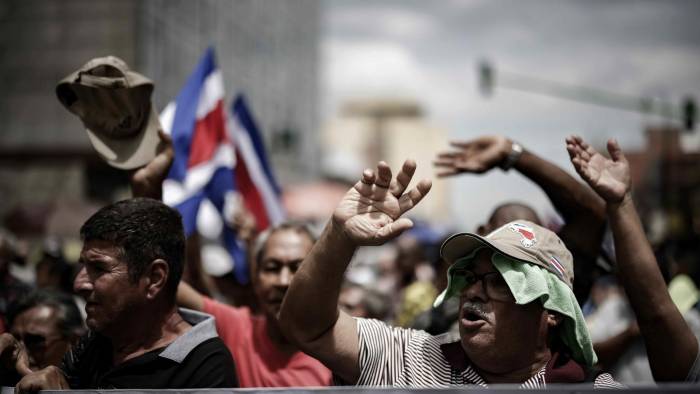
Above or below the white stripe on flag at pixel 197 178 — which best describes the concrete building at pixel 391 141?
below

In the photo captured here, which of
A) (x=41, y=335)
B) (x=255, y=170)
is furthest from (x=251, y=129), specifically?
(x=41, y=335)

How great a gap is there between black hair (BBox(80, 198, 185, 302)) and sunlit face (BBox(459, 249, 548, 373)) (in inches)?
42.0

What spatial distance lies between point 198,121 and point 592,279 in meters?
3.66

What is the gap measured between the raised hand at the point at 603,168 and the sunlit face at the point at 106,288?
1.69 m

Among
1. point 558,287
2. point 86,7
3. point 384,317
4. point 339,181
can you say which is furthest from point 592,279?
point 339,181

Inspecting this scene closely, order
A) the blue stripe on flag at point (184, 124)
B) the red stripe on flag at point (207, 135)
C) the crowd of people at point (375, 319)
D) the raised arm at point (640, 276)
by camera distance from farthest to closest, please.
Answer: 1. the red stripe on flag at point (207, 135)
2. the blue stripe on flag at point (184, 124)
3. the raised arm at point (640, 276)
4. the crowd of people at point (375, 319)

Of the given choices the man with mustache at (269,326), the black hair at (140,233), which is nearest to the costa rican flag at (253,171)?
the man with mustache at (269,326)

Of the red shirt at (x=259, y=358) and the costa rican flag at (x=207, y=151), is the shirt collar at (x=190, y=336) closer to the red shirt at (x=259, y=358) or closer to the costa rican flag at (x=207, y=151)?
the red shirt at (x=259, y=358)

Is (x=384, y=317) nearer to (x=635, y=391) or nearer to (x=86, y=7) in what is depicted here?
(x=635, y=391)

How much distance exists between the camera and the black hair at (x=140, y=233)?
260 centimetres

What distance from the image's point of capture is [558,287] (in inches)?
96.0

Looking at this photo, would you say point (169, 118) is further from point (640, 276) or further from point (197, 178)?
point (640, 276)

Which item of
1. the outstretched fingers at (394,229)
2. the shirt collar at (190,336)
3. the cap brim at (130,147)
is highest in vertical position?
the outstretched fingers at (394,229)

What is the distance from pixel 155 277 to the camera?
105 inches
